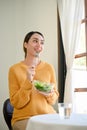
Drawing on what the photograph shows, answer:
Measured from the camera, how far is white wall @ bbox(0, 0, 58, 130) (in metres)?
3.55

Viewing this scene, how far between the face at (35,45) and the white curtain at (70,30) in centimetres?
101

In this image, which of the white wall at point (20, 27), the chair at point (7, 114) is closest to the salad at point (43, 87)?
the chair at point (7, 114)

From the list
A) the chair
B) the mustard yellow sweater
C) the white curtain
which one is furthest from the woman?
the white curtain

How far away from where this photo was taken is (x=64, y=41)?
3.55 metres

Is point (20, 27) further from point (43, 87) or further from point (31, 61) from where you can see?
point (43, 87)

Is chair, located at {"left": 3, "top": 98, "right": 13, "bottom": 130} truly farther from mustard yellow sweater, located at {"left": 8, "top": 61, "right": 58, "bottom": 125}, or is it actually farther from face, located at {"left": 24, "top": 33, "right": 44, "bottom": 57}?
face, located at {"left": 24, "top": 33, "right": 44, "bottom": 57}

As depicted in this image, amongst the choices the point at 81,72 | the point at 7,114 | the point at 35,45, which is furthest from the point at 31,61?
the point at 81,72

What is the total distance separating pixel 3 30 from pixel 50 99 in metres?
1.61

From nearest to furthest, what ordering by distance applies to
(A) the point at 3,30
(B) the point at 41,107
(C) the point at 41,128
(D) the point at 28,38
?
(C) the point at 41,128, (B) the point at 41,107, (D) the point at 28,38, (A) the point at 3,30

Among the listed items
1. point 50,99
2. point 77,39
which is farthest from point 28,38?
point 77,39

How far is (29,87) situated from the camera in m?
2.18

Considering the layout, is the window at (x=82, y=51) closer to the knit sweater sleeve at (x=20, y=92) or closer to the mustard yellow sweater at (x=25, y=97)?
the mustard yellow sweater at (x=25, y=97)

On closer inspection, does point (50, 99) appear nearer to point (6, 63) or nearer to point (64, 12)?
point (6, 63)

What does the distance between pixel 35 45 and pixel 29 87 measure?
407mm
